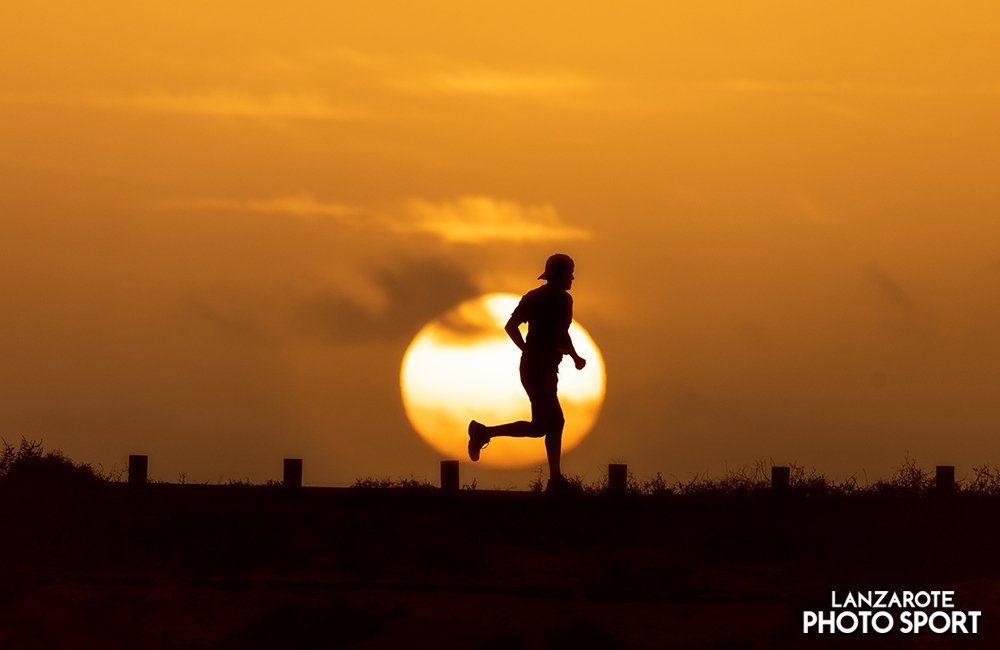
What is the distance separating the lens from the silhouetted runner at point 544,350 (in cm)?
1636

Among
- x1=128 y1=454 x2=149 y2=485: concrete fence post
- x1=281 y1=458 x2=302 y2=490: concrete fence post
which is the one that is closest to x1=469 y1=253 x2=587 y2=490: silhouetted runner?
x1=281 y1=458 x2=302 y2=490: concrete fence post

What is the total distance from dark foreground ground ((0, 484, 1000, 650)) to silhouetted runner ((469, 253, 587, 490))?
0.84 metres

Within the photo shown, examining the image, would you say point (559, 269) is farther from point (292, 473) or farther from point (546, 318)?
point (292, 473)

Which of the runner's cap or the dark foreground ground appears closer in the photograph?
the dark foreground ground

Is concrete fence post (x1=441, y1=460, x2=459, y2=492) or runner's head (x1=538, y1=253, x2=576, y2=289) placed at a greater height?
runner's head (x1=538, y1=253, x2=576, y2=289)

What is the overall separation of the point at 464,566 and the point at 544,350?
142 inches

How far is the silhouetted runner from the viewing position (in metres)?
16.4

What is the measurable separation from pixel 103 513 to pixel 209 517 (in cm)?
140

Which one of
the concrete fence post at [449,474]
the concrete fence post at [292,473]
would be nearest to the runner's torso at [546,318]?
the concrete fence post at [449,474]

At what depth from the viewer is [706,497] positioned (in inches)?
664

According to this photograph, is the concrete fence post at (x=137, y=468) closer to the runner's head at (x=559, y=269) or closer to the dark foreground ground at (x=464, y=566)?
the dark foreground ground at (x=464, y=566)

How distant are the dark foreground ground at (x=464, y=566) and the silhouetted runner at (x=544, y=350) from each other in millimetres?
840

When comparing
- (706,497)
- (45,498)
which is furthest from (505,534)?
(45,498)

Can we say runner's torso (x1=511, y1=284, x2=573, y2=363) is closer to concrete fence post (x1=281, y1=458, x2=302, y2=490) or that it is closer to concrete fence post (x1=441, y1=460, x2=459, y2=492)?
concrete fence post (x1=441, y1=460, x2=459, y2=492)
